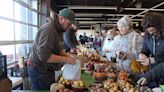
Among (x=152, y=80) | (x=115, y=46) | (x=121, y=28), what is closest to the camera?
(x=152, y=80)

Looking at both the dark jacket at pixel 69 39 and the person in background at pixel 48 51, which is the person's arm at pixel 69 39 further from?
the person in background at pixel 48 51

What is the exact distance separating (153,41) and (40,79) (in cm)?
140

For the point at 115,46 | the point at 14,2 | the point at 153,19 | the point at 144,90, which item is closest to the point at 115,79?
the point at 144,90

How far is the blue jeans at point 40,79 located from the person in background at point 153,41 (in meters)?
1.05

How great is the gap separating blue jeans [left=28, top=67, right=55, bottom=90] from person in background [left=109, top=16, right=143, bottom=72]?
141 cm

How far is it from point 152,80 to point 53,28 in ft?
3.66

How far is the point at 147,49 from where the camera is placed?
3.40 meters

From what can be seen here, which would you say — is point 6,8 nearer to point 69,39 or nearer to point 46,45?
point 69,39

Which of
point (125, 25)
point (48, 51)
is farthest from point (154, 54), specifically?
A: point (48, 51)

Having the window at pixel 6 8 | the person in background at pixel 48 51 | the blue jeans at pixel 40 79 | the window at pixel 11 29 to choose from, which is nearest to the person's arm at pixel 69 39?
the window at pixel 11 29

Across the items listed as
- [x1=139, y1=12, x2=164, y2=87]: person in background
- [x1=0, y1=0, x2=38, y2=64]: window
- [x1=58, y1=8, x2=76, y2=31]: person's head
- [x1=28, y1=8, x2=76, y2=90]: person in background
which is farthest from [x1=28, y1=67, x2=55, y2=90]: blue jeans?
[x1=0, y1=0, x2=38, y2=64]: window

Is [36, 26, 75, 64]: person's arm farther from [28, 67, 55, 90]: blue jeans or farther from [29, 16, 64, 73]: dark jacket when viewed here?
[28, 67, 55, 90]: blue jeans

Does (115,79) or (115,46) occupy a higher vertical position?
(115,46)

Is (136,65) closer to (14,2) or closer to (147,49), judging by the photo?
(147,49)
